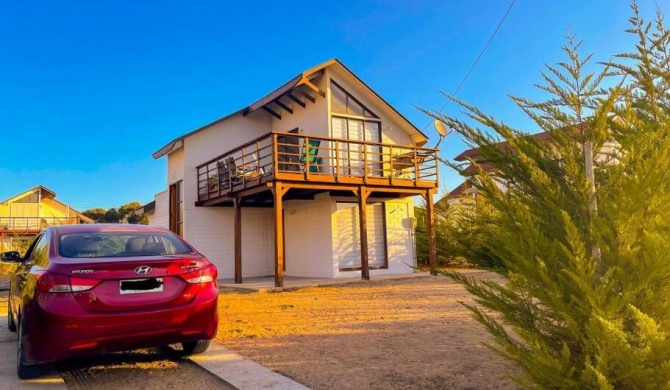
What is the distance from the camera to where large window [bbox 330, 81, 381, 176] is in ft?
50.9

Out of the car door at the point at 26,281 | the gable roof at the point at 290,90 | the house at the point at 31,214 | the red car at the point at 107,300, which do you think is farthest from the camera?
the house at the point at 31,214

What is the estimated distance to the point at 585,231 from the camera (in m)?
2.53

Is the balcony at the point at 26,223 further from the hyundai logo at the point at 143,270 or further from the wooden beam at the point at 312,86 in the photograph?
the hyundai logo at the point at 143,270

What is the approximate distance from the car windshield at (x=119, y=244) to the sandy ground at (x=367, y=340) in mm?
1467

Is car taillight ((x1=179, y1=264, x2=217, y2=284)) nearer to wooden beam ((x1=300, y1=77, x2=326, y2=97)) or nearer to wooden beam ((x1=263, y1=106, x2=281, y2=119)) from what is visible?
wooden beam ((x1=300, y1=77, x2=326, y2=97))

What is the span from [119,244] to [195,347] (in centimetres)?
138

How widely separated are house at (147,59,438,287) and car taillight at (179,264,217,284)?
29.3 ft

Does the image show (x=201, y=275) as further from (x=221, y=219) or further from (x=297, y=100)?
(x=297, y=100)

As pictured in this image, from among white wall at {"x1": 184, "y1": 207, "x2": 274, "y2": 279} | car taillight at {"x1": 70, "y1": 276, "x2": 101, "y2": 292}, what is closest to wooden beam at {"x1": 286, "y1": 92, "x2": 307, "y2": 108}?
white wall at {"x1": 184, "y1": 207, "x2": 274, "y2": 279}

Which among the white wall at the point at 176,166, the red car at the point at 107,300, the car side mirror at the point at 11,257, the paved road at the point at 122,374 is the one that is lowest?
the paved road at the point at 122,374

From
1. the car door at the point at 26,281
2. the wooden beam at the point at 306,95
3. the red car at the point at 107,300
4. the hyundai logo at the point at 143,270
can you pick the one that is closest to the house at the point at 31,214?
the wooden beam at the point at 306,95

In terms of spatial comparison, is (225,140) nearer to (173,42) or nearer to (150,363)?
(173,42)

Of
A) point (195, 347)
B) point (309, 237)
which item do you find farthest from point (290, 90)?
point (195, 347)

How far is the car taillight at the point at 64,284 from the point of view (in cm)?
384
